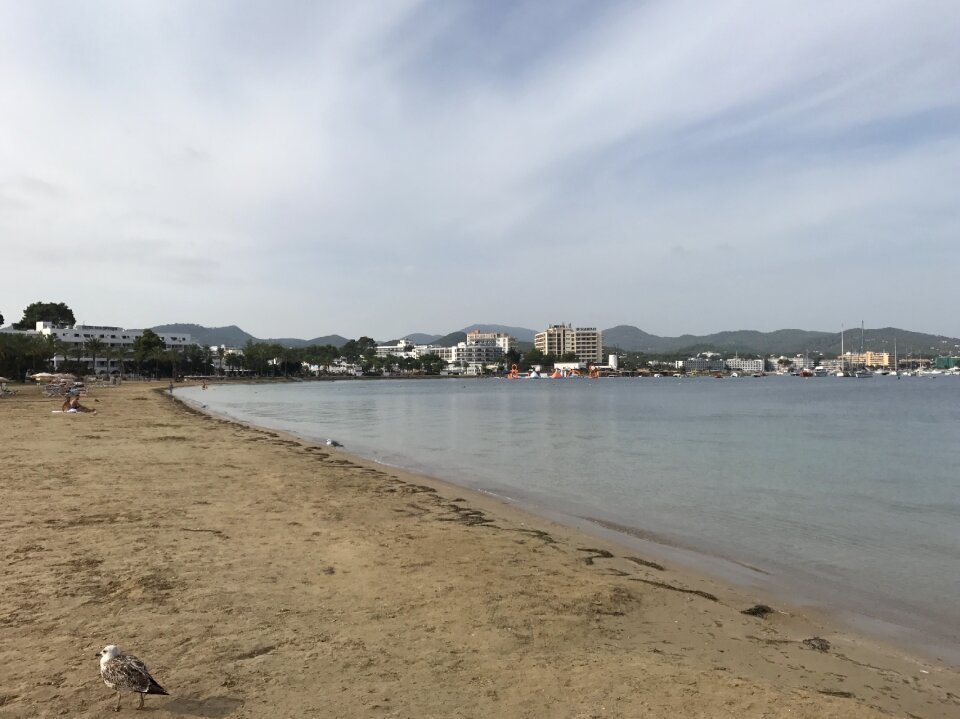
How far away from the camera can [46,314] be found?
152500 mm

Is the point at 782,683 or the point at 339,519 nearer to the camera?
the point at 782,683

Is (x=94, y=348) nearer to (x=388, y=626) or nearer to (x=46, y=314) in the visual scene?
(x=46, y=314)

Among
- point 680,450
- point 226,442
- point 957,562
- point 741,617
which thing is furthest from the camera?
point 680,450

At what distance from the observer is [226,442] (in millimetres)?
22891

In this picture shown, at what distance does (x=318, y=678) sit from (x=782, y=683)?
3764 millimetres

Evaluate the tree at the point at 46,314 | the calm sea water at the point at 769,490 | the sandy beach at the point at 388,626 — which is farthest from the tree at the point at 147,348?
the sandy beach at the point at 388,626

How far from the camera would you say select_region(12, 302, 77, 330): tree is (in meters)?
150

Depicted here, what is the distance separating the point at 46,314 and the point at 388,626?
182 m

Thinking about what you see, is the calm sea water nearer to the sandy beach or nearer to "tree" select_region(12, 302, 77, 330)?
the sandy beach

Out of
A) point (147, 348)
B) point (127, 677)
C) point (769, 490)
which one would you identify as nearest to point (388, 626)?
point (127, 677)

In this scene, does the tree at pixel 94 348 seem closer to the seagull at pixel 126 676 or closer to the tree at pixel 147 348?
the tree at pixel 147 348

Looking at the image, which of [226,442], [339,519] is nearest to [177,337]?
[226,442]

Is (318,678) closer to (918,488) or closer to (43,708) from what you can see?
(43,708)

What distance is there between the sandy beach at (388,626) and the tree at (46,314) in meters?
172
